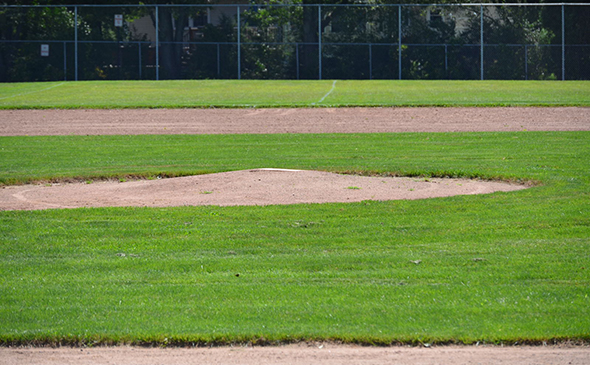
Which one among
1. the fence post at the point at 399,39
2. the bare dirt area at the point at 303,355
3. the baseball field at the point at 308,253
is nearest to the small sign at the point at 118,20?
the fence post at the point at 399,39

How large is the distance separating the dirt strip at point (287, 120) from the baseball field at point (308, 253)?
2188 millimetres

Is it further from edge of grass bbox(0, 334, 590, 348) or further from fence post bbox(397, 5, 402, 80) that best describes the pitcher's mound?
fence post bbox(397, 5, 402, 80)

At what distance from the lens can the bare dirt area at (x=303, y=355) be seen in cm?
517

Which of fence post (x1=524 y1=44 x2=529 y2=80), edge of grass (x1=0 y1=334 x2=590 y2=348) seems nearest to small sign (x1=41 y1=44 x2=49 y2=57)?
fence post (x1=524 y1=44 x2=529 y2=80)

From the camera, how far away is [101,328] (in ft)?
18.8

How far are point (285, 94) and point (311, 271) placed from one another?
2367 centimetres

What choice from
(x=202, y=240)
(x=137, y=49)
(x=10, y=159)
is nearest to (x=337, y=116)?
(x=10, y=159)

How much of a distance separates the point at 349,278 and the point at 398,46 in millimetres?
34493

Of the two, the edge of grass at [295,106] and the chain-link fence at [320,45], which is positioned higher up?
the chain-link fence at [320,45]

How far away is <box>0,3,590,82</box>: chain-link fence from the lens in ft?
129

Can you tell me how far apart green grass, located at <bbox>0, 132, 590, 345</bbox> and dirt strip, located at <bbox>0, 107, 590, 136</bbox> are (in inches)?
298

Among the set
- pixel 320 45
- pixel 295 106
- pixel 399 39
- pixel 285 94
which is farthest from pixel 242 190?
pixel 399 39

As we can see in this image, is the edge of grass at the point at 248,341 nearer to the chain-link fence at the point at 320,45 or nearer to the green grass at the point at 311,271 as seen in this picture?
the green grass at the point at 311,271

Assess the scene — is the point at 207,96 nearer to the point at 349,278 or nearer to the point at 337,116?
the point at 337,116
